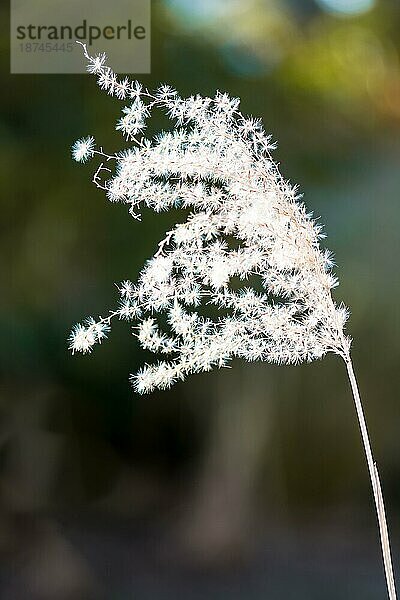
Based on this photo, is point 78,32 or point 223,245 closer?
point 223,245

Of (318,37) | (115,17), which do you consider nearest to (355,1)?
(318,37)

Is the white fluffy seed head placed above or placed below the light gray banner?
below

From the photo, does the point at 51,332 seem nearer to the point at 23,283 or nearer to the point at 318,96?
the point at 23,283

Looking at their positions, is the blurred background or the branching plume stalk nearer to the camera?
the branching plume stalk

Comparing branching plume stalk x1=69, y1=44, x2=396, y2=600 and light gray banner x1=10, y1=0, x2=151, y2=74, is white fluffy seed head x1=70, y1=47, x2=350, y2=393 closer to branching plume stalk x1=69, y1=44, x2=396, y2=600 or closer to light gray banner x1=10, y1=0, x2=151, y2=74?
branching plume stalk x1=69, y1=44, x2=396, y2=600

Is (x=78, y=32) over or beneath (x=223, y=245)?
over

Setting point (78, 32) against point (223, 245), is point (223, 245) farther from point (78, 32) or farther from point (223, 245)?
point (78, 32)

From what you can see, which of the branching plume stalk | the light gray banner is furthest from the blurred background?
the branching plume stalk

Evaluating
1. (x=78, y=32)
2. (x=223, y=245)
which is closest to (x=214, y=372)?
(x=223, y=245)

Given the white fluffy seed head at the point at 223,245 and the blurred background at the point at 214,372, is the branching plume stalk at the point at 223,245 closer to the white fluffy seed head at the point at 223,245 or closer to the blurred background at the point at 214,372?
the white fluffy seed head at the point at 223,245
